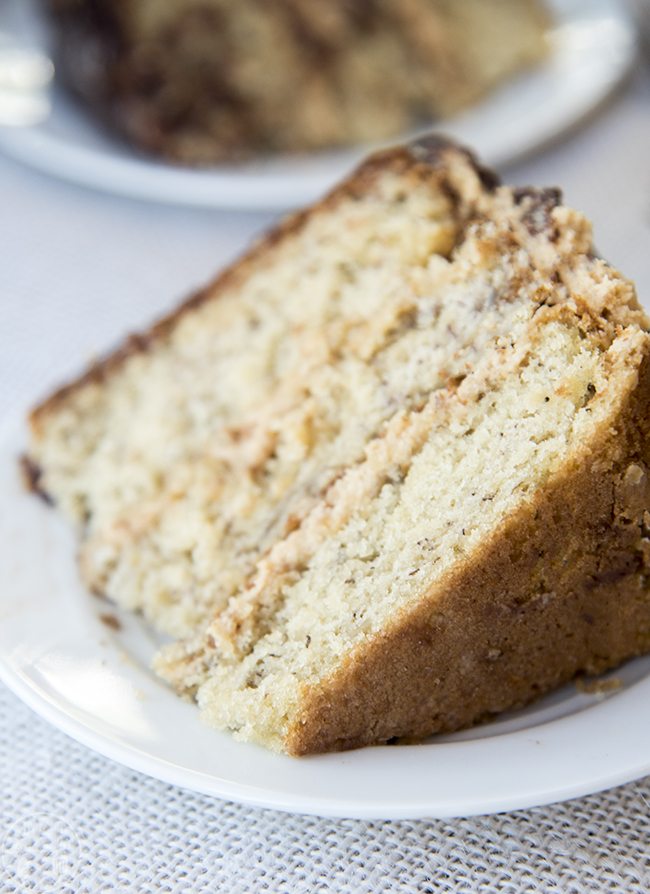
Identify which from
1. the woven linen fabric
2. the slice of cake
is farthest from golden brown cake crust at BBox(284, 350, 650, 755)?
the woven linen fabric

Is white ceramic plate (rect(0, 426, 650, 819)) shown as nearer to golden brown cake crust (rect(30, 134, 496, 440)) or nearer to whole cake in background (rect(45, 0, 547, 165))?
golden brown cake crust (rect(30, 134, 496, 440))

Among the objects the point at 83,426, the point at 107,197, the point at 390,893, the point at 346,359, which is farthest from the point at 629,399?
the point at 107,197

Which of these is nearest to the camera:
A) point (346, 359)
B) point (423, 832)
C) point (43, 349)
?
point (423, 832)

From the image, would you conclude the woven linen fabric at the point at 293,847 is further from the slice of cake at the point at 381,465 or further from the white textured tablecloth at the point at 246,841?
the slice of cake at the point at 381,465

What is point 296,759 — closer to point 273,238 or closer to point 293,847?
point 293,847

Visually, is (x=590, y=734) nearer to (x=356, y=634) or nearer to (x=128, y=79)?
(x=356, y=634)

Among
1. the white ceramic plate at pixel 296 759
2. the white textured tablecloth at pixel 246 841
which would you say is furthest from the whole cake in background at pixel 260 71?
the white ceramic plate at pixel 296 759

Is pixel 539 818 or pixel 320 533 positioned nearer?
pixel 539 818

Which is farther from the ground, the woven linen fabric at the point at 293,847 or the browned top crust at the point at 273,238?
the browned top crust at the point at 273,238
